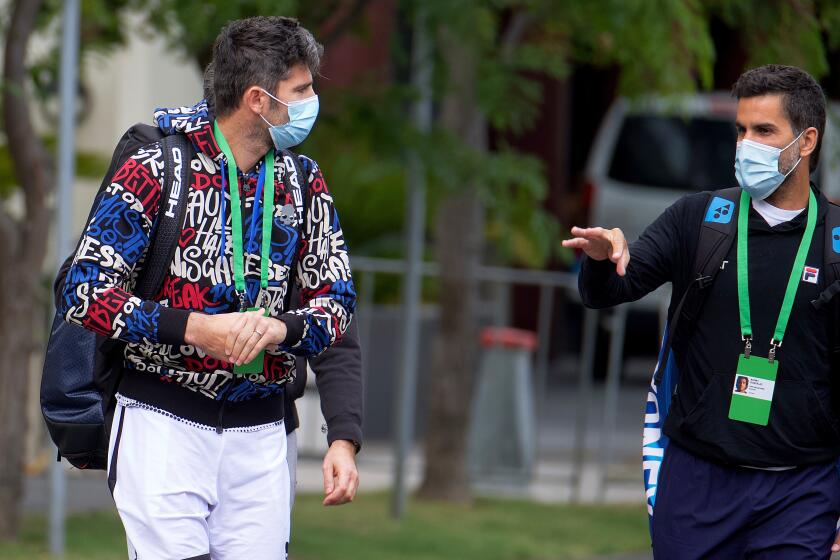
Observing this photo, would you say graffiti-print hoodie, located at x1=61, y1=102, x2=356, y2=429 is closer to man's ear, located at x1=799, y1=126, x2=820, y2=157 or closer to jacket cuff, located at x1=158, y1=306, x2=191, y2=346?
jacket cuff, located at x1=158, y1=306, x2=191, y2=346

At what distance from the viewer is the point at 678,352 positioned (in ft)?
12.5

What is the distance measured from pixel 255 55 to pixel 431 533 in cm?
548

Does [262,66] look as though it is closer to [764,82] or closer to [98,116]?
[764,82]

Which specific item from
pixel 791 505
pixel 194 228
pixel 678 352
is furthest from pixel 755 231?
pixel 194 228

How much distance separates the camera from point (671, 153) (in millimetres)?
15477

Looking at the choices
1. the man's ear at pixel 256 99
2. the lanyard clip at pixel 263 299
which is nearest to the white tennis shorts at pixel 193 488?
the lanyard clip at pixel 263 299

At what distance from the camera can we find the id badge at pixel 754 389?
3.62 m

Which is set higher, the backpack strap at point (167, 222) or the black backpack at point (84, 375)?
the backpack strap at point (167, 222)

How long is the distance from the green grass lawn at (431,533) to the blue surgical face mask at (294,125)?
3.96 metres

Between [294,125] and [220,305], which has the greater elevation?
[294,125]

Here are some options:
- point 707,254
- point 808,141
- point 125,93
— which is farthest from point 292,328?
point 125,93

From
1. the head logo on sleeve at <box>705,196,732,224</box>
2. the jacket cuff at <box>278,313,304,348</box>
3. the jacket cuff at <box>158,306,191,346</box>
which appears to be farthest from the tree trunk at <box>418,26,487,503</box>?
the jacket cuff at <box>158,306,191,346</box>

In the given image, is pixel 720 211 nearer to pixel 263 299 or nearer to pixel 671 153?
pixel 263 299

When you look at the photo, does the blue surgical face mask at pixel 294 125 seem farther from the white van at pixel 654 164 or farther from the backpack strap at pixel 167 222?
the white van at pixel 654 164
